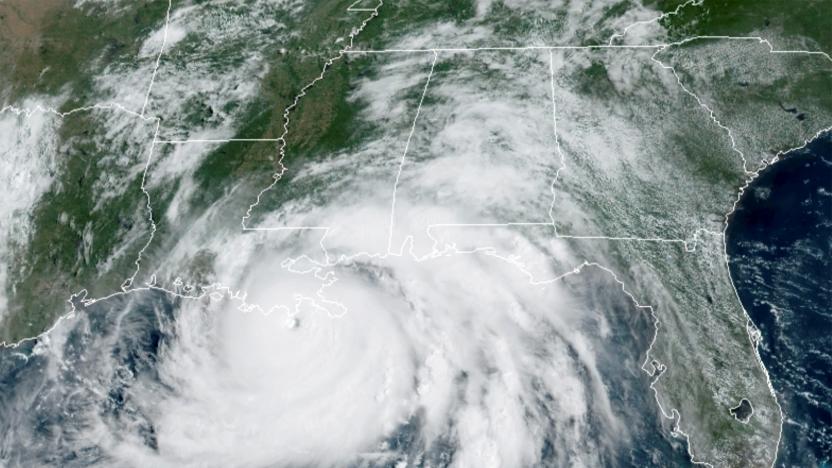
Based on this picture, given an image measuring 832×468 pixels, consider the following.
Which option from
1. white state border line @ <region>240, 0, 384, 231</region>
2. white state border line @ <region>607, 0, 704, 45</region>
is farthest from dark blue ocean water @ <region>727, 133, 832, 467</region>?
white state border line @ <region>240, 0, 384, 231</region>

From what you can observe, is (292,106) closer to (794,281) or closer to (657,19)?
(657,19)

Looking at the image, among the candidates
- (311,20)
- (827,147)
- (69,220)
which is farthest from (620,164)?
(69,220)

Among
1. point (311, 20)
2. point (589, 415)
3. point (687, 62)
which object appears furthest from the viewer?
point (311, 20)

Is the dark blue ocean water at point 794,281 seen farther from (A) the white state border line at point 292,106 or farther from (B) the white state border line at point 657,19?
(A) the white state border line at point 292,106

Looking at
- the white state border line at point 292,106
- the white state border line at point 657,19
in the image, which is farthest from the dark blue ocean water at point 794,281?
the white state border line at point 292,106

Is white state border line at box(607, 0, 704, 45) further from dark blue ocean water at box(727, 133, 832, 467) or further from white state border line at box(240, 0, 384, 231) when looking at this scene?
white state border line at box(240, 0, 384, 231)

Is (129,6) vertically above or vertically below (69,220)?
above

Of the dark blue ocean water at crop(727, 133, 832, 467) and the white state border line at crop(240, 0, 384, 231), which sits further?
the white state border line at crop(240, 0, 384, 231)

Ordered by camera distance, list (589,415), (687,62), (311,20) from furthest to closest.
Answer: (311,20)
(687,62)
(589,415)

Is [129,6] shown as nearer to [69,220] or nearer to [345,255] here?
[69,220]
